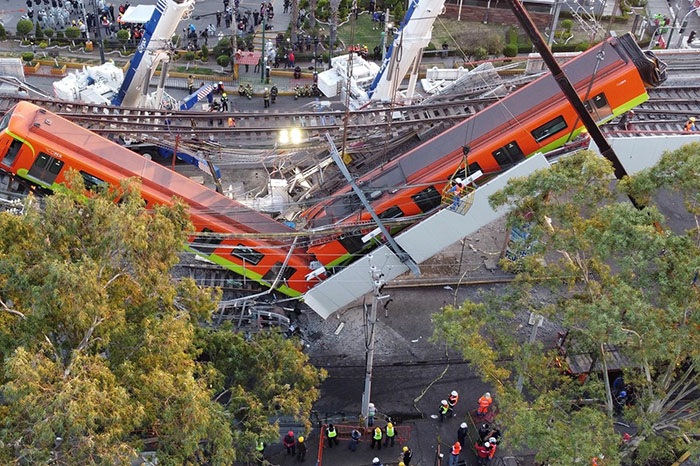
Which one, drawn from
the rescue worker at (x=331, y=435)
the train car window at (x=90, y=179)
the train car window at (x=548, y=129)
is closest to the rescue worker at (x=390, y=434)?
the rescue worker at (x=331, y=435)

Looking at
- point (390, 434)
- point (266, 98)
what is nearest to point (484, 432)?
point (390, 434)

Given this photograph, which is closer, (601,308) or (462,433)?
(601,308)

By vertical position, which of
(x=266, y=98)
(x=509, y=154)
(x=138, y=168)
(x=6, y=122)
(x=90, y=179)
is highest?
(x=266, y=98)

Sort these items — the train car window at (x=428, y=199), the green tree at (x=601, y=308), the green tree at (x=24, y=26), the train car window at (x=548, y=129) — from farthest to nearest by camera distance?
the green tree at (x=24, y=26)
the train car window at (x=428, y=199)
the train car window at (x=548, y=129)
the green tree at (x=601, y=308)

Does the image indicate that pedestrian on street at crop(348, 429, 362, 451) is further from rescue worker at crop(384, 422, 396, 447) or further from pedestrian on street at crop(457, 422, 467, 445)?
pedestrian on street at crop(457, 422, 467, 445)

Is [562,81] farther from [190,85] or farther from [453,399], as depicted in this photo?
[190,85]

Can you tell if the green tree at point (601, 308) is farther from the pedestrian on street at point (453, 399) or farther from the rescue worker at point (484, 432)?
the pedestrian on street at point (453, 399)
